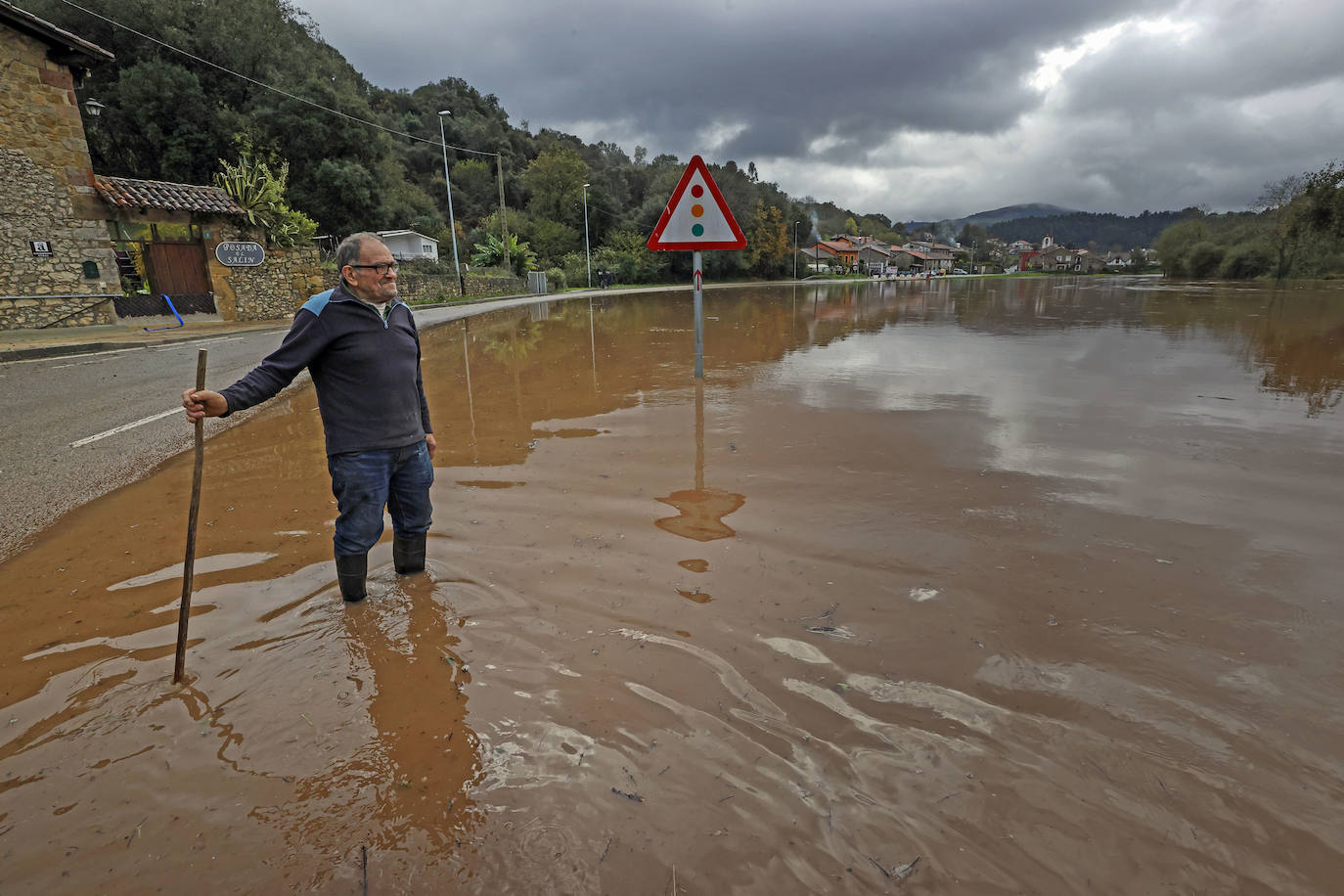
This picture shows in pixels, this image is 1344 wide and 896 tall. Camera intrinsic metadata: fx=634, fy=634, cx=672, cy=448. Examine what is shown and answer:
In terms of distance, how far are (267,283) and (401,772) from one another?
72.7ft

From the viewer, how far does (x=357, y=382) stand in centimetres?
290

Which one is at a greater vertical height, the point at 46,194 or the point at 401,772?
the point at 46,194

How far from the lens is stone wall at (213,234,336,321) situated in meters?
19.1

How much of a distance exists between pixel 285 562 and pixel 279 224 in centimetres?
2108

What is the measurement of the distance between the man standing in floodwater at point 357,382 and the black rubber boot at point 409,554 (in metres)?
0.27

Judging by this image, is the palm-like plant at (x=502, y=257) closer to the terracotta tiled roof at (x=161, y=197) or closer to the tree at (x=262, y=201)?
the tree at (x=262, y=201)

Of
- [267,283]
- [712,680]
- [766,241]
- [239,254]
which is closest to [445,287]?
[267,283]

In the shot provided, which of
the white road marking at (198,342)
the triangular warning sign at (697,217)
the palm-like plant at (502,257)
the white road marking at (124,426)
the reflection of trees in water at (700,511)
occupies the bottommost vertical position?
the reflection of trees in water at (700,511)

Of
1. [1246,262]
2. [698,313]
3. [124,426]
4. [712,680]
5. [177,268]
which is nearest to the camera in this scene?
[712,680]

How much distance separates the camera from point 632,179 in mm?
89125

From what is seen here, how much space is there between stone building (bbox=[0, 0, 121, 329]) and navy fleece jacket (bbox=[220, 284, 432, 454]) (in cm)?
1917

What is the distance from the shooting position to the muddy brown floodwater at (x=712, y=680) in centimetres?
175

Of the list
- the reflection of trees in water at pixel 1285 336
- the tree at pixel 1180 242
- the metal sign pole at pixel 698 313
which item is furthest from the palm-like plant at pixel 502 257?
the tree at pixel 1180 242

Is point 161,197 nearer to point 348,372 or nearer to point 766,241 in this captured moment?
point 348,372
